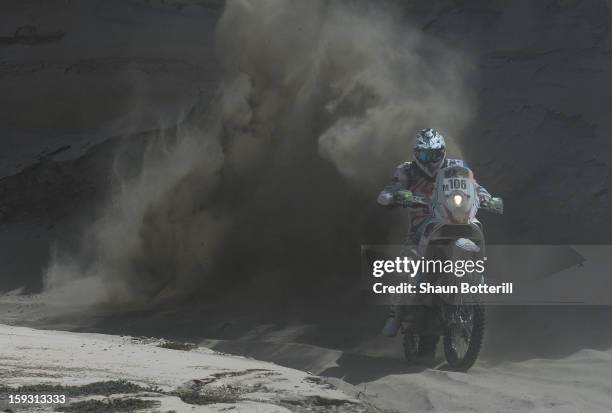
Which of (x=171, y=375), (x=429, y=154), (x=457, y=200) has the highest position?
(x=429, y=154)

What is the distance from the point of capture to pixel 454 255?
720cm

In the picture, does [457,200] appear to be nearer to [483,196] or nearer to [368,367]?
[483,196]

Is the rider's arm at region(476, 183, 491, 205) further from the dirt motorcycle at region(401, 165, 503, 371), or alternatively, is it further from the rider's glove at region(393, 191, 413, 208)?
the rider's glove at region(393, 191, 413, 208)

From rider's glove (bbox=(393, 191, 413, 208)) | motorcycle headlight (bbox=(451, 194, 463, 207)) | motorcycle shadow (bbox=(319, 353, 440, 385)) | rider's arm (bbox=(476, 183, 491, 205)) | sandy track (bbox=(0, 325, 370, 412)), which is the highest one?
rider's arm (bbox=(476, 183, 491, 205))

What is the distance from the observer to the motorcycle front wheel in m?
7.16

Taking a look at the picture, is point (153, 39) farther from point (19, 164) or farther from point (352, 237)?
point (352, 237)

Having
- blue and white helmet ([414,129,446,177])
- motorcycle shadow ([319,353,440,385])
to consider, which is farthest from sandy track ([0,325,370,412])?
blue and white helmet ([414,129,446,177])

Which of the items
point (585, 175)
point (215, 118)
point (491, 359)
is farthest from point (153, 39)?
point (491, 359)

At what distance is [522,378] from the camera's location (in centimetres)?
703

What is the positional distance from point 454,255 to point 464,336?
0.67 meters

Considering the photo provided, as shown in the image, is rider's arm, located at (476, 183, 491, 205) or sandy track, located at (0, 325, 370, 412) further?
rider's arm, located at (476, 183, 491, 205)

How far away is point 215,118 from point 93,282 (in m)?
2.70

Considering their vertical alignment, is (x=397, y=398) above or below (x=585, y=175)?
below

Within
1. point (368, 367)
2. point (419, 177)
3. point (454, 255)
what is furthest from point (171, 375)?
point (419, 177)
